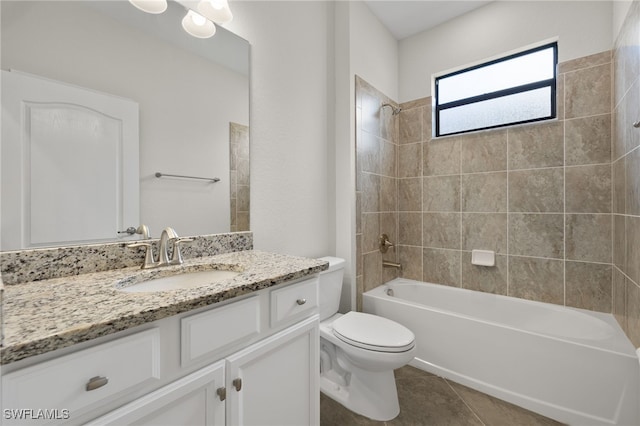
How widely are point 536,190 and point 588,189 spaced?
279 mm

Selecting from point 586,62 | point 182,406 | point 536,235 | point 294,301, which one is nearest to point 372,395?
point 294,301

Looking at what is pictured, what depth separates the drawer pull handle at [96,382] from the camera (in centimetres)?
56

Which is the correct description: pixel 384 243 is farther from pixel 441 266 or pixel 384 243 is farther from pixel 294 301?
pixel 294 301

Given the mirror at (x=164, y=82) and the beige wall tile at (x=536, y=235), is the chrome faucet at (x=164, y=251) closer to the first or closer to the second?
the mirror at (x=164, y=82)

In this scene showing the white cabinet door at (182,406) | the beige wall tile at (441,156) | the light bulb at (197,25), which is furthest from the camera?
the beige wall tile at (441,156)

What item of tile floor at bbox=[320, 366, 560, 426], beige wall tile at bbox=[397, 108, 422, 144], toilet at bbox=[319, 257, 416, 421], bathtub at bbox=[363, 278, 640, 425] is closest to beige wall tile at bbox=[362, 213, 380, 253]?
bathtub at bbox=[363, 278, 640, 425]

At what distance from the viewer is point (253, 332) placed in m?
0.89

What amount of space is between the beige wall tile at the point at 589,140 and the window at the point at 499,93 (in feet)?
0.60

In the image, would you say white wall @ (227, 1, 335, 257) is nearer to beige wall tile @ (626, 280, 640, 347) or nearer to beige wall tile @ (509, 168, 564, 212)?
beige wall tile @ (509, 168, 564, 212)

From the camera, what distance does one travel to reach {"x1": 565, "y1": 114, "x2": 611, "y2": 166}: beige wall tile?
5.90 feet

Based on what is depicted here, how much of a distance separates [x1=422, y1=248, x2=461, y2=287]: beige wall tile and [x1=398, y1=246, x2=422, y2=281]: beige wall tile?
0.05 metres

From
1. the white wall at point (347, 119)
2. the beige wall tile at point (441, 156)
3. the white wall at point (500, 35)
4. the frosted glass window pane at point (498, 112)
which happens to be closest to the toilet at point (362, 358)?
the white wall at point (347, 119)

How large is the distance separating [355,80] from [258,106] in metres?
0.91

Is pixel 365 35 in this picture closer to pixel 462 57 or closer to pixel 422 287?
Answer: pixel 462 57
